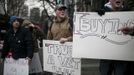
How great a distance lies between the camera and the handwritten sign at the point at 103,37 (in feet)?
23.2

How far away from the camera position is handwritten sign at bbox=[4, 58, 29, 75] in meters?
8.90

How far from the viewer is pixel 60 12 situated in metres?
8.09

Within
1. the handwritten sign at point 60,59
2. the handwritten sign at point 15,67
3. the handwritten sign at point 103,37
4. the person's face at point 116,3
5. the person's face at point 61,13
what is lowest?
the handwritten sign at point 15,67

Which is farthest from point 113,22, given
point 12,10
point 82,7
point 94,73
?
point 12,10

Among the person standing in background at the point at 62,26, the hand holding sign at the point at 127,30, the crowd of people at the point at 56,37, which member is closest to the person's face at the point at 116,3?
the crowd of people at the point at 56,37

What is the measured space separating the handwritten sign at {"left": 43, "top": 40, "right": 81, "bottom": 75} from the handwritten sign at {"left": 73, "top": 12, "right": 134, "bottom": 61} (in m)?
0.41

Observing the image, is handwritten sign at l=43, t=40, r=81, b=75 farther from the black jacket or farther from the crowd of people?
the black jacket

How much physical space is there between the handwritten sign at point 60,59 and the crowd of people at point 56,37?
0.14m

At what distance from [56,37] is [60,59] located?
44 cm

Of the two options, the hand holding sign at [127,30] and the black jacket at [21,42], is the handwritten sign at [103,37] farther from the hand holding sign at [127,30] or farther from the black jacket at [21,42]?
the black jacket at [21,42]

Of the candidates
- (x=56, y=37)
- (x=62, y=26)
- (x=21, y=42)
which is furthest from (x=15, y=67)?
(x=62, y=26)

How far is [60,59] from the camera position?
8375 mm

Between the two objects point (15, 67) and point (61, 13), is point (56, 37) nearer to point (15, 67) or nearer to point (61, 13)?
point (61, 13)

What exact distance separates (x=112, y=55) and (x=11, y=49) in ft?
9.05
